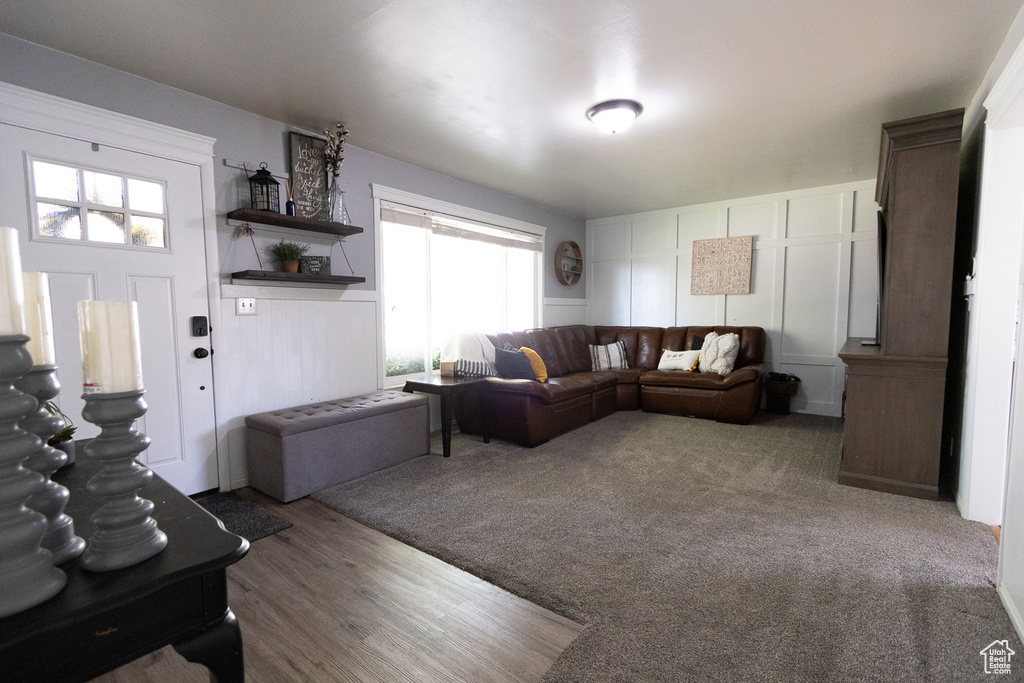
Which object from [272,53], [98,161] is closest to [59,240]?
[98,161]

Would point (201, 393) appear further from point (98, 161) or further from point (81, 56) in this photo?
point (81, 56)

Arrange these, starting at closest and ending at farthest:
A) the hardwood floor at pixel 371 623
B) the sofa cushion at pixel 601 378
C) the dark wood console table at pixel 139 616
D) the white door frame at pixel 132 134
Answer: the dark wood console table at pixel 139 616 < the hardwood floor at pixel 371 623 < the white door frame at pixel 132 134 < the sofa cushion at pixel 601 378

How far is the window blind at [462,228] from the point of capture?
3996 millimetres

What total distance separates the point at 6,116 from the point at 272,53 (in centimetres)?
125

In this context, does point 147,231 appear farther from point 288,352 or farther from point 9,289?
point 9,289

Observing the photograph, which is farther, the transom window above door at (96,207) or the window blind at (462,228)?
the window blind at (462,228)

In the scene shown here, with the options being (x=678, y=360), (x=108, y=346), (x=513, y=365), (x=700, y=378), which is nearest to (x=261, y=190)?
(x=513, y=365)

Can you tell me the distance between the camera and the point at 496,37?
2.18 metres

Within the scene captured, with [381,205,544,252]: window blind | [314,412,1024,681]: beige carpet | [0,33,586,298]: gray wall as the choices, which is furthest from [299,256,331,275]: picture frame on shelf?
[314,412,1024,681]: beige carpet

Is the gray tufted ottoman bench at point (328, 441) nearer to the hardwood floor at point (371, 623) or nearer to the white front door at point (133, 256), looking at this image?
the white front door at point (133, 256)

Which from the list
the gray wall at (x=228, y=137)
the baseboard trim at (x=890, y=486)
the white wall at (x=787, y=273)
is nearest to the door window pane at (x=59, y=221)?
the gray wall at (x=228, y=137)

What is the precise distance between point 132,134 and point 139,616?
2826 millimetres

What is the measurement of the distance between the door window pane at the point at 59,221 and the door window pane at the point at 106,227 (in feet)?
0.17

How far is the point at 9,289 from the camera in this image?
0.68 m
